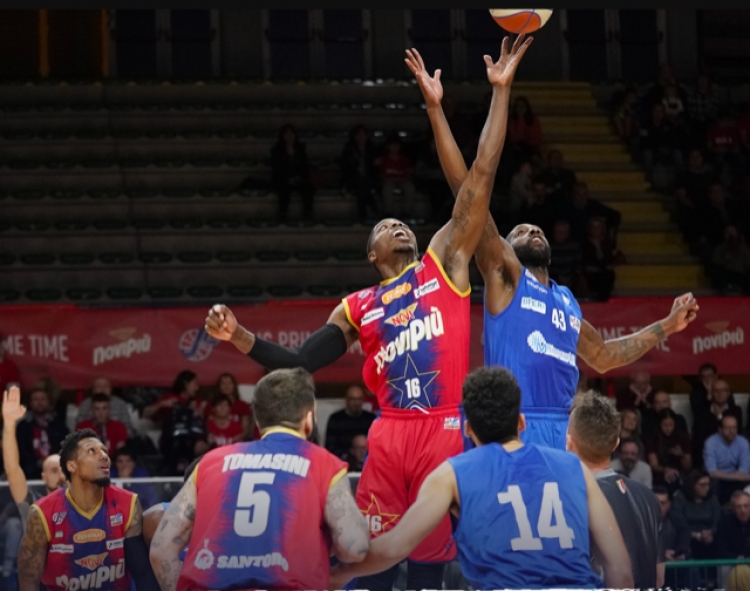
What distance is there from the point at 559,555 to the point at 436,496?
0.49 meters

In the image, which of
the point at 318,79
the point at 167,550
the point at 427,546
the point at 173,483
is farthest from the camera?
the point at 318,79

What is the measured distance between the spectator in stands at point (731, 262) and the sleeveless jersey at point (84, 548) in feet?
32.7

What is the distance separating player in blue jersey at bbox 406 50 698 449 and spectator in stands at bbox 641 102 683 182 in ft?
37.4

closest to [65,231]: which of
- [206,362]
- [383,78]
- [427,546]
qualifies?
[206,362]

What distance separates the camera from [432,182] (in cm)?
1582

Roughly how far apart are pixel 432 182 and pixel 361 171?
3.28 ft

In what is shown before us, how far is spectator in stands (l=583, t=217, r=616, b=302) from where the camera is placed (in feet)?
45.4

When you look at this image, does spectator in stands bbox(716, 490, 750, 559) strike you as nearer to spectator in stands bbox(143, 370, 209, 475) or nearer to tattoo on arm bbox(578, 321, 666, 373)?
tattoo on arm bbox(578, 321, 666, 373)

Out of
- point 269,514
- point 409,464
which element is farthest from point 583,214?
point 269,514

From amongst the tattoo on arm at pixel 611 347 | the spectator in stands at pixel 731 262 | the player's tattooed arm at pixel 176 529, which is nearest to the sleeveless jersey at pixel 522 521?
the player's tattooed arm at pixel 176 529

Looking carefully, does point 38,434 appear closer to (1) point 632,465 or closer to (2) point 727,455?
(1) point 632,465

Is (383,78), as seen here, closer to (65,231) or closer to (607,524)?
(65,231)

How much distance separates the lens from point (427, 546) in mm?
5578

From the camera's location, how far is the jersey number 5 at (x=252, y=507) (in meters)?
4.24
